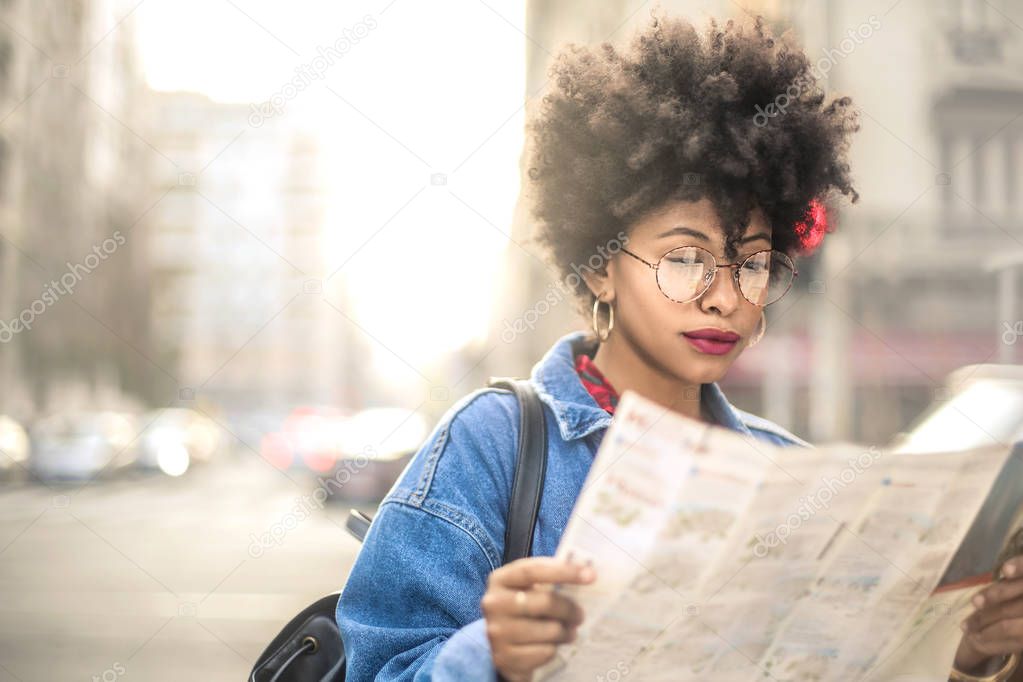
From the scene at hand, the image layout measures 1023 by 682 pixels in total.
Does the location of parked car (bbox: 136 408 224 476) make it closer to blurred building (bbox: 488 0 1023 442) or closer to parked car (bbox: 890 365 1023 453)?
blurred building (bbox: 488 0 1023 442)

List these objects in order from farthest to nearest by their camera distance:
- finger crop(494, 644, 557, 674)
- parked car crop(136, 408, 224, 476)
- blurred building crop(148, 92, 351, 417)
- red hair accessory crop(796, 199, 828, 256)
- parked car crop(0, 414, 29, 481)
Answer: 1. blurred building crop(148, 92, 351, 417)
2. parked car crop(136, 408, 224, 476)
3. parked car crop(0, 414, 29, 481)
4. red hair accessory crop(796, 199, 828, 256)
5. finger crop(494, 644, 557, 674)

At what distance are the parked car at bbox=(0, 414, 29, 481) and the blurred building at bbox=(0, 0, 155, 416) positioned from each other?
7313mm

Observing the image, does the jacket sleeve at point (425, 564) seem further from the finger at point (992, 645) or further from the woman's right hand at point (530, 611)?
the finger at point (992, 645)

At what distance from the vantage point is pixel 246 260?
266 ft

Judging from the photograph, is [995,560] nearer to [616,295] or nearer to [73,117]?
[616,295]

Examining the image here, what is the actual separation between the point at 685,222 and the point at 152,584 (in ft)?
26.3

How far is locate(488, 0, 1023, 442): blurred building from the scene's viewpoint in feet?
48.4

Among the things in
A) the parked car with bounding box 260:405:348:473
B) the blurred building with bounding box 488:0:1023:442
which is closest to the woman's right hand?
the blurred building with bounding box 488:0:1023:442

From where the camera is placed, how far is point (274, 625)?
6742 mm

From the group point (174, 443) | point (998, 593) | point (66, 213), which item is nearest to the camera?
point (998, 593)

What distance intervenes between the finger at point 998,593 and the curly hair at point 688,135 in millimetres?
568
